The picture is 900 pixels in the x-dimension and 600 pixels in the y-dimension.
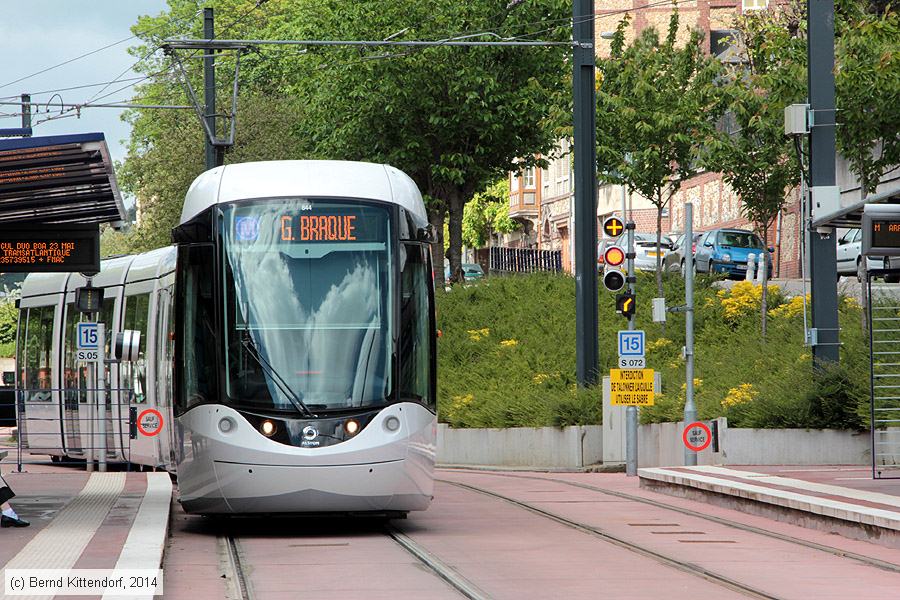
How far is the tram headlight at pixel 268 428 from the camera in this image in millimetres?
14250

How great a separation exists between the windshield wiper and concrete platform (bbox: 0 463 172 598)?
1520mm

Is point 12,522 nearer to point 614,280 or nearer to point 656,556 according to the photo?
point 656,556

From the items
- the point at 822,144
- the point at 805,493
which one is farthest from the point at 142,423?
the point at 805,493

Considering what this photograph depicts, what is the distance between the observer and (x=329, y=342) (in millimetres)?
14477

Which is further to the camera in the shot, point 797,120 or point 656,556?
point 797,120

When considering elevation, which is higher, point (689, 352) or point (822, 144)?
point (822, 144)

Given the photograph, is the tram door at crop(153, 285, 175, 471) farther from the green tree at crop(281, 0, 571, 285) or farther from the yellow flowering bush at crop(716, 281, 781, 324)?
the green tree at crop(281, 0, 571, 285)

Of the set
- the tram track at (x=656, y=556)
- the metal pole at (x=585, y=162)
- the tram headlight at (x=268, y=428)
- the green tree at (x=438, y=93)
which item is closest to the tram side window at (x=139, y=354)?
the metal pole at (x=585, y=162)

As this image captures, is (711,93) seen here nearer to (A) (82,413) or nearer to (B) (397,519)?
(A) (82,413)

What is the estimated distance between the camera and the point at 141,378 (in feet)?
86.0

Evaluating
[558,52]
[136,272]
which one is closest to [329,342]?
[136,272]

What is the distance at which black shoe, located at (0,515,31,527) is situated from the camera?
14.8m

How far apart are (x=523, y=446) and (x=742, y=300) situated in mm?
6650

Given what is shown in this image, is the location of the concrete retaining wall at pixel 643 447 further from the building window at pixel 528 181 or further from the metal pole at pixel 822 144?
the building window at pixel 528 181
